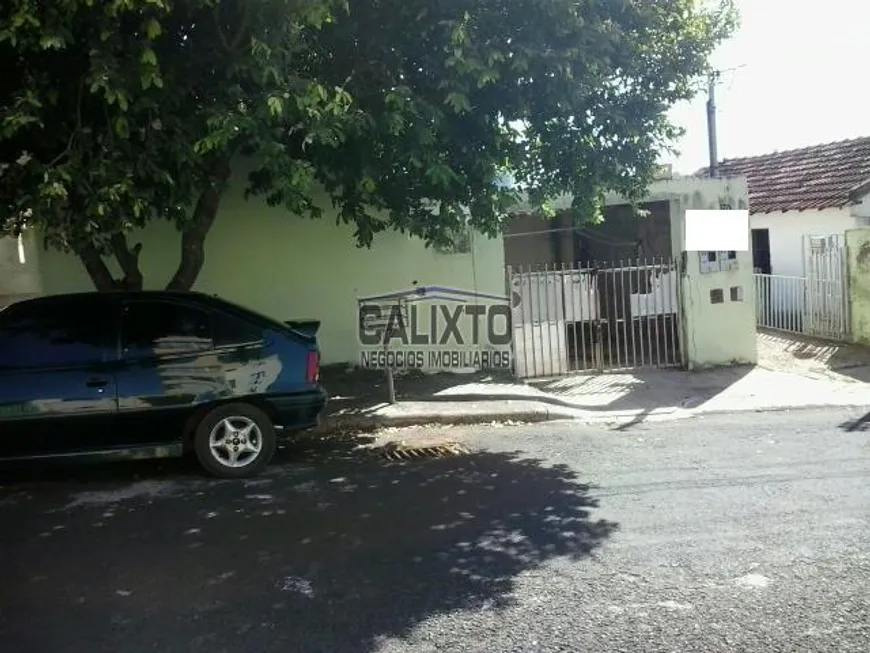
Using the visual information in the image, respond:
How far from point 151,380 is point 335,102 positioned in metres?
2.49

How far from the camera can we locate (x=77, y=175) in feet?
19.2

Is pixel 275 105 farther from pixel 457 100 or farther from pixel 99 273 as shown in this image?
pixel 99 273

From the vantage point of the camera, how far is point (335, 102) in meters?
5.89

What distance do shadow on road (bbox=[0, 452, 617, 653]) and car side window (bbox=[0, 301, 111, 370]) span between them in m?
0.99

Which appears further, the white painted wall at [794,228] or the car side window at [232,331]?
the white painted wall at [794,228]

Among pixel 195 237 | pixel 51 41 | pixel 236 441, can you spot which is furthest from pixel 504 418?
pixel 51 41

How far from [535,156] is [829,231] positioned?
9142 millimetres

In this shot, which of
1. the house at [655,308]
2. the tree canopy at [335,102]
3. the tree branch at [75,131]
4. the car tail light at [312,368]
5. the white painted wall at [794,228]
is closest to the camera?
the tree canopy at [335,102]

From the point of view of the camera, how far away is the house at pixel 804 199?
14391mm

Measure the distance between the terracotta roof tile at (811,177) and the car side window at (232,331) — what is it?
10.9 metres

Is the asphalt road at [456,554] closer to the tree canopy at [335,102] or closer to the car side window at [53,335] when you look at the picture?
the car side window at [53,335]

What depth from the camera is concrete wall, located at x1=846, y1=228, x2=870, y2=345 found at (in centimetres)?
1201

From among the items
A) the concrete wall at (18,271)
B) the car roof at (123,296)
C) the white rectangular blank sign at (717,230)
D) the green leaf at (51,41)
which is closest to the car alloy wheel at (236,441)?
the car roof at (123,296)

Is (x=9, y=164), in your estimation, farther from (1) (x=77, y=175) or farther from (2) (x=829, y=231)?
(2) (x=829, y=231)
